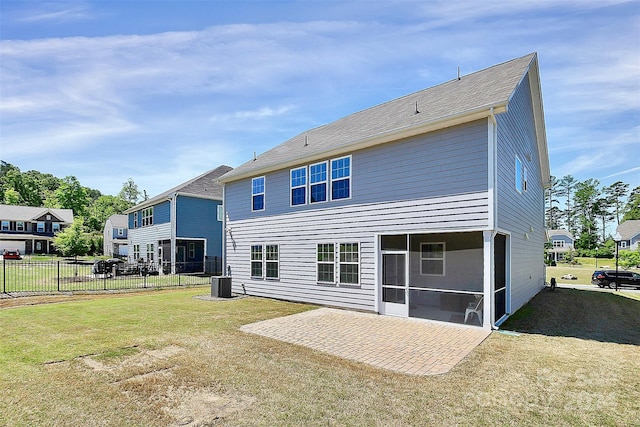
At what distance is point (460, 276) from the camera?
11.6m

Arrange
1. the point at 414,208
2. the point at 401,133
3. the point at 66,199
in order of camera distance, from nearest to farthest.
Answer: the point at 414,208, the point at 401,133, the point at 66,199

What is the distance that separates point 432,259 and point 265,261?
21.8 ft

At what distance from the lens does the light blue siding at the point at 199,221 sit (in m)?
24.0

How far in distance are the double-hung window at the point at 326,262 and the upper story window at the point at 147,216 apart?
21.4 meters

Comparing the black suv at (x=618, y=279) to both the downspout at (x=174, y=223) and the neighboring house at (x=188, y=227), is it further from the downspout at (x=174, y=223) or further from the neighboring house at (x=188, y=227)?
the downspout at (x=174, y=223)

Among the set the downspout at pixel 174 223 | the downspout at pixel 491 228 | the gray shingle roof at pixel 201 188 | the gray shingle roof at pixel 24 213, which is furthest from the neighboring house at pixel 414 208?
the gray shingle roof at pixel 24 213

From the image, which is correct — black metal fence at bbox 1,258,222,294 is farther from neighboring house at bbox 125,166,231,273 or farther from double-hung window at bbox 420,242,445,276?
double-hung window at bbox 420,242,445,276

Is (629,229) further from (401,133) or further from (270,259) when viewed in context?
(270,259)

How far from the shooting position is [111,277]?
20844mm

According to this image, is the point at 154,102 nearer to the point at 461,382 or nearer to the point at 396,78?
the point at 396,78

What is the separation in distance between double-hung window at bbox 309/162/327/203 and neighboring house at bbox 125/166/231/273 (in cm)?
1260

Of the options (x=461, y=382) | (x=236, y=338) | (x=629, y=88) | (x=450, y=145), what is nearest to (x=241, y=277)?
(x=236, y=338)

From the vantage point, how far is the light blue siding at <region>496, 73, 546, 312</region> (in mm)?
9066

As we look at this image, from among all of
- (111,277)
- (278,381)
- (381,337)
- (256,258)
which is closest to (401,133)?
(381,337)
